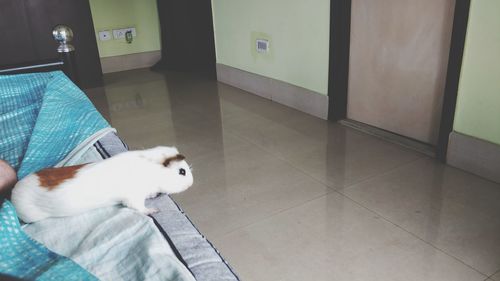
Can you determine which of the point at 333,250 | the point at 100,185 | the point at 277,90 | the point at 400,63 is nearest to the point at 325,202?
the point at 333,250

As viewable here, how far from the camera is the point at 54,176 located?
0.93 metres

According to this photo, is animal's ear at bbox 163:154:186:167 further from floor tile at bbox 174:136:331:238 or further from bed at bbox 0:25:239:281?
floor tile at bbox 174:136:331:238

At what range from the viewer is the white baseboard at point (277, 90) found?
9.68ft

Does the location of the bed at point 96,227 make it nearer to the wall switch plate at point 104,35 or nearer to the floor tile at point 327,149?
the floor tile at point 327,149

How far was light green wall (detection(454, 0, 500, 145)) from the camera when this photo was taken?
182 cm

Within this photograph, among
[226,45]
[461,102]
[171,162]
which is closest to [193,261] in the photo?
[171,162]

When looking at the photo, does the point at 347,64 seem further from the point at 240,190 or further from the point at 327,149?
the point at 240,190

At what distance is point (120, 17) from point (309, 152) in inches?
123

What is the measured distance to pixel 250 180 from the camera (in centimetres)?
210

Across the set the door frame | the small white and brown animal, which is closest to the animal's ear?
the small white and brown animal

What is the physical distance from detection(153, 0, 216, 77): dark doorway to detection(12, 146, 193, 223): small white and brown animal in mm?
3196

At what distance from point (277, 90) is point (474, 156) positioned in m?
1.65

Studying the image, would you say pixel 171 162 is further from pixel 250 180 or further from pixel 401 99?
pixel 401 99

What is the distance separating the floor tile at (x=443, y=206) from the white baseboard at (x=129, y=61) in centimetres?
350
